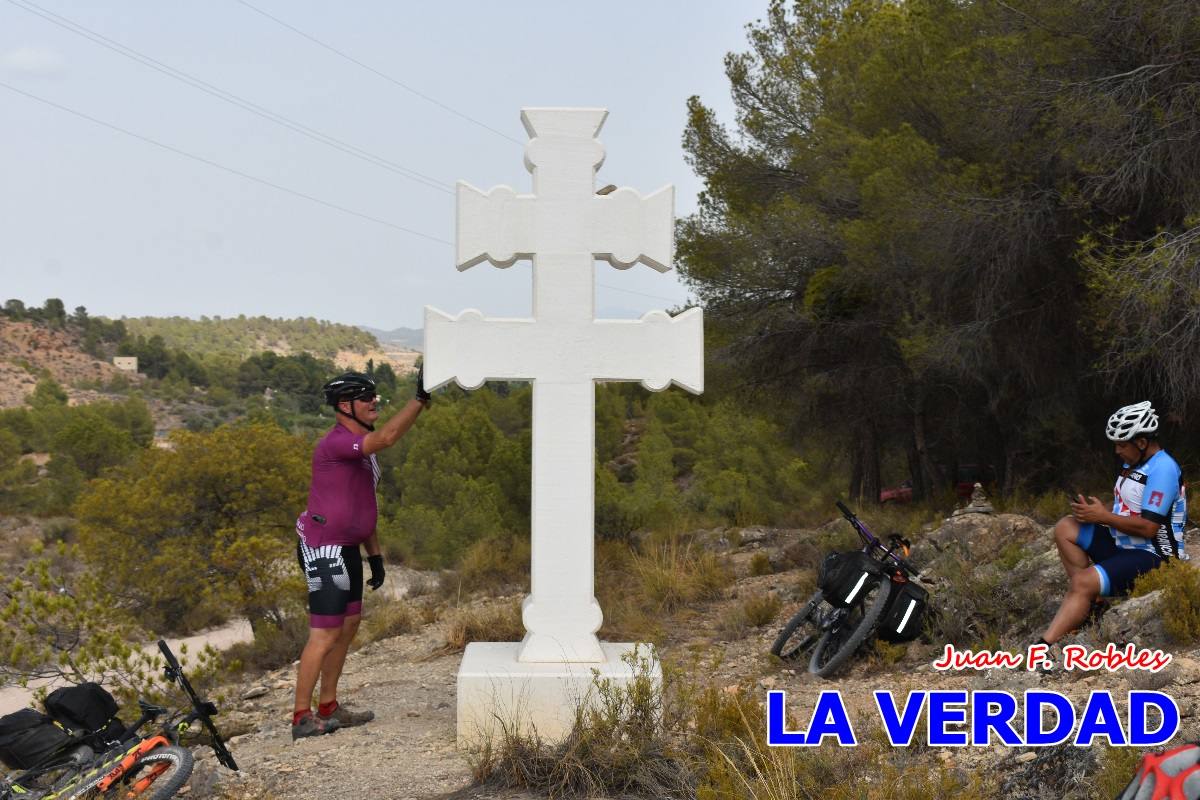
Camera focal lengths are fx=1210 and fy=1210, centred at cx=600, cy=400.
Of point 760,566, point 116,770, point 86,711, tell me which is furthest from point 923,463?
point 116,770

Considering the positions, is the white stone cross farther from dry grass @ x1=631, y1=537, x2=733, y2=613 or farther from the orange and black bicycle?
dry grass @ x1=631, y1=537, x2=733, y2=613

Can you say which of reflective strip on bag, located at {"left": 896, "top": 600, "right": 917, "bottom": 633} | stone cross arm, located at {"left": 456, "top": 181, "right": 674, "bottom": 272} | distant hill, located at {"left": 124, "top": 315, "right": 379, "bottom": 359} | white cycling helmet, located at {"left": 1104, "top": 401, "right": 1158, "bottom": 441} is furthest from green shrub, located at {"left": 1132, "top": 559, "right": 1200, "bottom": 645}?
distant hill, located at {"left": 124, "top": 315, "right": 379, "bottom": 359}

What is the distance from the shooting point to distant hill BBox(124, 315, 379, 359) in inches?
4631

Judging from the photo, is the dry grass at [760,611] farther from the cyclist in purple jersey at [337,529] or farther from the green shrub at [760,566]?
the cyclist in purple jersey at [337,529]

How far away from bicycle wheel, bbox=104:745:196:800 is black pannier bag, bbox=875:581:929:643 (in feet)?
13.6

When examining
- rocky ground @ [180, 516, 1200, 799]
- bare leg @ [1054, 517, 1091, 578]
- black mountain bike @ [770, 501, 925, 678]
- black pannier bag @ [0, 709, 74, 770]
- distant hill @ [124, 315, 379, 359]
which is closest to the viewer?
rocky ground @ [180, 516, 1200, 799]

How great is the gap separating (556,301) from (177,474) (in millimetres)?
11407

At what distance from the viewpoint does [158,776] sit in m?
5.07

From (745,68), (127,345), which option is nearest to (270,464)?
(745,68)

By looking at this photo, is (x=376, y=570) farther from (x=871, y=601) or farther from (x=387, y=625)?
(x=387, y=625)

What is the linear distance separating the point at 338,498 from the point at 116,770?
1.58m

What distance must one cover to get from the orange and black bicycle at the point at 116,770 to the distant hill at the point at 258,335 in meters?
109

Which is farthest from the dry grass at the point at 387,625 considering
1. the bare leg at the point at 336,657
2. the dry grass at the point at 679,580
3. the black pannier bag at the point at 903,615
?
the black pannier bag at the point at 903,615

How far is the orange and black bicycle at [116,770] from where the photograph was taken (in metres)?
4.96
